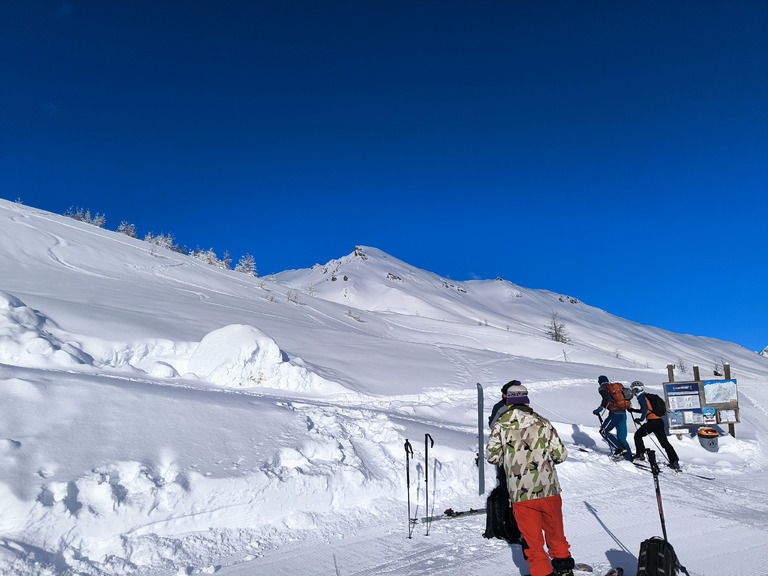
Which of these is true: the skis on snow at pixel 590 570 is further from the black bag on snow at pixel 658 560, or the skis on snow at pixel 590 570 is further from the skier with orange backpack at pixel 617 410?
the skier with orange backpack at pixel 617 410

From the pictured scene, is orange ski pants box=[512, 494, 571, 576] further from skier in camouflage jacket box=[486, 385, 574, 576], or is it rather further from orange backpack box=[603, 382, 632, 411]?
orange backpack box=[603, 382, 632, 411]

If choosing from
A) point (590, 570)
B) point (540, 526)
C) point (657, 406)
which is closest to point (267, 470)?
point (540, 526)

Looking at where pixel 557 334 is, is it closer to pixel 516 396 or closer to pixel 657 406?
pixel 657 406

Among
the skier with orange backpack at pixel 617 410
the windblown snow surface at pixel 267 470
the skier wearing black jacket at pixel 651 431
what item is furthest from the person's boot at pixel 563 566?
the skier with orange backpack at pixel 617 410

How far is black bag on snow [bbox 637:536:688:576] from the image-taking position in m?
3.59

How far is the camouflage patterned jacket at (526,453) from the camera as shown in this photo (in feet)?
12.6

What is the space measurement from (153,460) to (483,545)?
3944 mm

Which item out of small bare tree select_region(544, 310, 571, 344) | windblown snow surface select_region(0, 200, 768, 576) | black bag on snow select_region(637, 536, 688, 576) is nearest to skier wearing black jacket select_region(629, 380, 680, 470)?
windblown snow surface select_region(0, 200, 768, 576)

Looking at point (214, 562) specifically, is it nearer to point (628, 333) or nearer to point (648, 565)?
point (648, 565)

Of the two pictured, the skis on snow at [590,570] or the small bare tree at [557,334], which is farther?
the small bare tree at [557,334]

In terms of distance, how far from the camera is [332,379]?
13.0 metres

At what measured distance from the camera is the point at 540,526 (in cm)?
387

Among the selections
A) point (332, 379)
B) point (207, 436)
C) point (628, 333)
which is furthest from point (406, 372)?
point (628, 333)

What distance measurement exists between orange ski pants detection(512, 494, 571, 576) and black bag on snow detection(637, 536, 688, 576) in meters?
0.58
